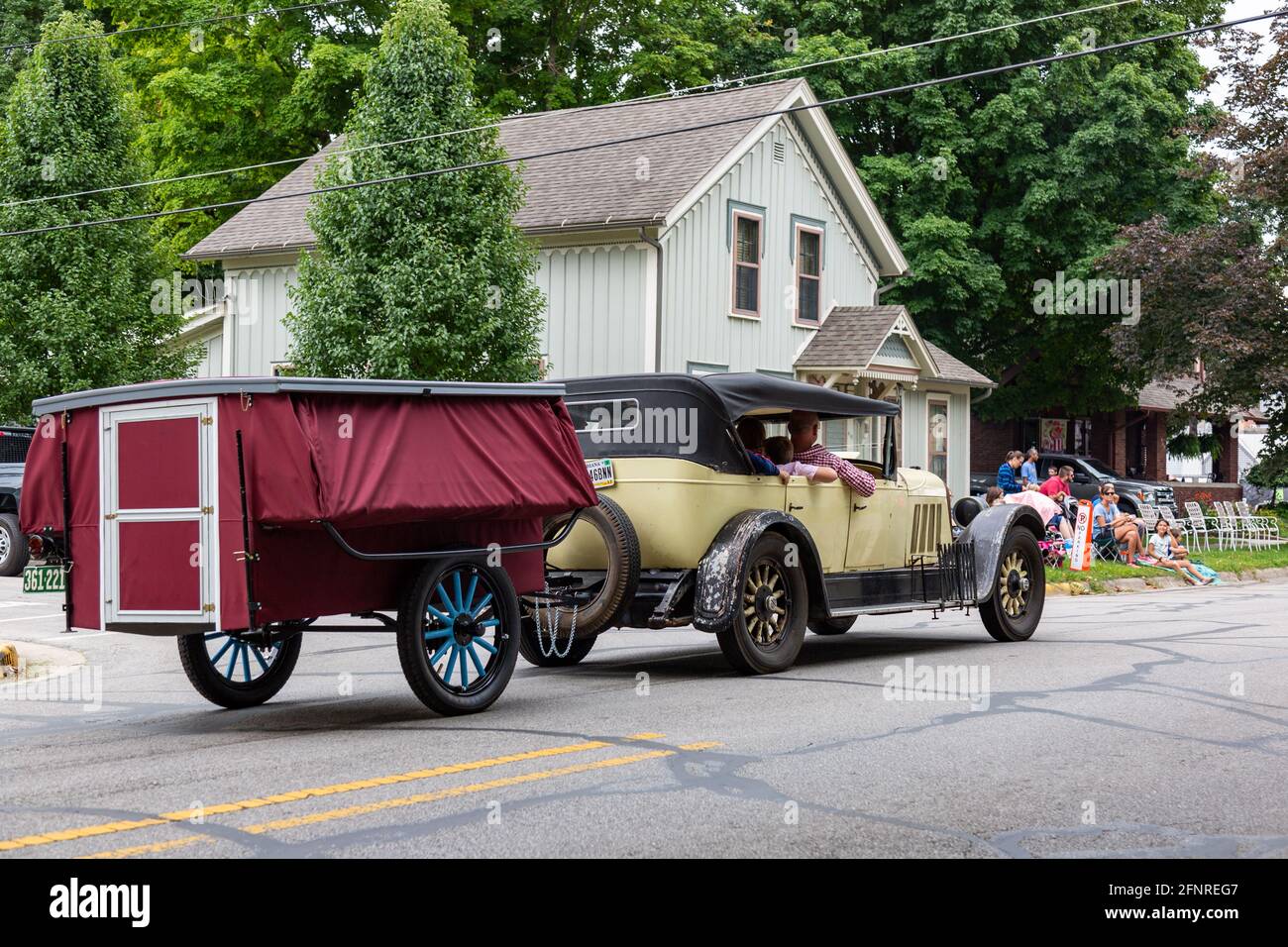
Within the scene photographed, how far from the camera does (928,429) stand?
3228 centimetres

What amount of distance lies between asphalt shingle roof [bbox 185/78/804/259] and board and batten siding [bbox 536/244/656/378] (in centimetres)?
71

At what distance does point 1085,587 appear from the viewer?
72.0 feet

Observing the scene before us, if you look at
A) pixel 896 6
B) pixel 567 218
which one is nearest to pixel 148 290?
pixel 567 218

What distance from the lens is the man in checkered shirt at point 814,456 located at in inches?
474

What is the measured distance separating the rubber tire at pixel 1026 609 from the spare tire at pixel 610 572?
422cm

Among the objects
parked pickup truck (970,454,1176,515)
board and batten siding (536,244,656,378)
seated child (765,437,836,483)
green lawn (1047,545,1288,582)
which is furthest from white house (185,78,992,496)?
seated child (765,437,836,483)

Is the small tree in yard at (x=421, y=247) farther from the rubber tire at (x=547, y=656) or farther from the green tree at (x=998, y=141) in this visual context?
the green tree at (x=998, y=141)

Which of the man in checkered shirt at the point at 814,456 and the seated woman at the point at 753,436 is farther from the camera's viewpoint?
the man in checkered shirt at the point at 814,456

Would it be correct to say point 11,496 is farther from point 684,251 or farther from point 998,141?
point 998,141

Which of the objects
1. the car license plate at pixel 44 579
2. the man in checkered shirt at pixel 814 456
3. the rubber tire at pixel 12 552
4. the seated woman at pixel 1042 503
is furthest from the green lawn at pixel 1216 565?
the rubber tire at pixel 12 552

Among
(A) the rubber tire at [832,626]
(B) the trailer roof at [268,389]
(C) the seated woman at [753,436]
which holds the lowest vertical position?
(A) the rubber tire at [832,626]

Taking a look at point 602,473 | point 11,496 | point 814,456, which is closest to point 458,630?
point 602,473

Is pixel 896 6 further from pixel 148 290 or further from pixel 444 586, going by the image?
pixel 444 586
